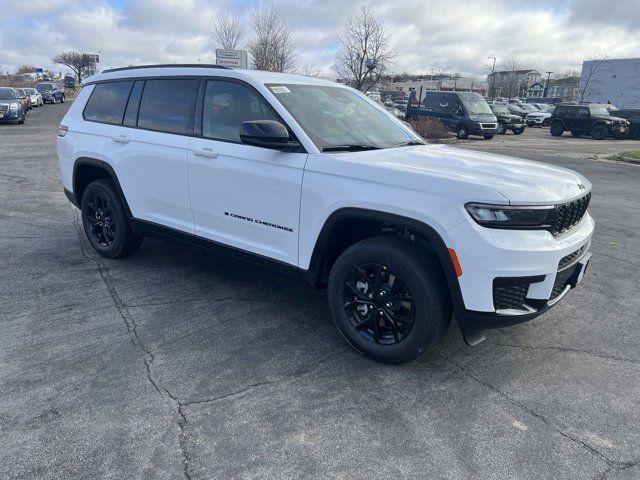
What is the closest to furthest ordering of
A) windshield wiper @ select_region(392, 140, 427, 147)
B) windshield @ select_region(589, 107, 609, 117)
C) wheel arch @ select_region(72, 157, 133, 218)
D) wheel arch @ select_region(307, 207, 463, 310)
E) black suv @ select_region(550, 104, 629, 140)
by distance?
wheel arch @ select_region(307, 207, 463, 310) < windshield wiper @ select_region(392, 140, 427, 147) < wheel arch @ select_region(72, 157, 133, 218) < black suv @ select_region(550, 104, 629, 140) < windshield @ select_region(589, 107, 609, 117)

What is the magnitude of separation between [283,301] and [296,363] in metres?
1.06

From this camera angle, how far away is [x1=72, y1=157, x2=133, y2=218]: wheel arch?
4.95 m

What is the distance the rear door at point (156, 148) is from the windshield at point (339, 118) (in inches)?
37.6

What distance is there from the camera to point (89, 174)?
547 cm

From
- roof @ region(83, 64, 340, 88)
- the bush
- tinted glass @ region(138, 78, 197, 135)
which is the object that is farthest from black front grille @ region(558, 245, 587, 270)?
the bush

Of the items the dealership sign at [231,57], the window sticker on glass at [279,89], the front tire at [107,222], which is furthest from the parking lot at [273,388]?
the dealership sign at [231,57]

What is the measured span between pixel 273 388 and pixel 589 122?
2830 centimetres

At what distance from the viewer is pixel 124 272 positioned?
16.6 feet

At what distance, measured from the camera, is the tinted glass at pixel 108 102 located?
4984 mm

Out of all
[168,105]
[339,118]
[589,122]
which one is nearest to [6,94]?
[168,105]

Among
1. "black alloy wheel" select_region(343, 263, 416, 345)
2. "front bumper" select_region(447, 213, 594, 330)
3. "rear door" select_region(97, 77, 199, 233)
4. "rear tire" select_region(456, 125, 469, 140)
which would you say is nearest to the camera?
"front bumper" select_region(447, 213, 594, 330)

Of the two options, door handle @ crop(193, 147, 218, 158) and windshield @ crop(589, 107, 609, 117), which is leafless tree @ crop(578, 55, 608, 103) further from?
door handle @ crop(193, 147, 218, 158)

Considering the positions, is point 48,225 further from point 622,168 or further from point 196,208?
point 622,168

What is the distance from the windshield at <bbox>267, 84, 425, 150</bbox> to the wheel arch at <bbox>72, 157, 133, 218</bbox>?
197cm
